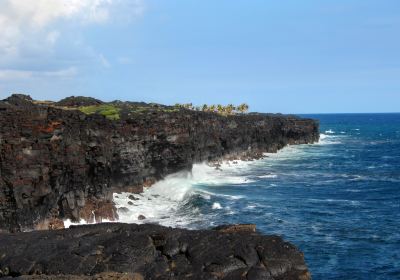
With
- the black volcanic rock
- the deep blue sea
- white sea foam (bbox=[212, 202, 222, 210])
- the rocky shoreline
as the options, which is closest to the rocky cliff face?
the rocky shoreline

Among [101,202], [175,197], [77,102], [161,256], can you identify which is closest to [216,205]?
[175,197]

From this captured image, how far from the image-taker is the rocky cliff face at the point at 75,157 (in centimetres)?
4106

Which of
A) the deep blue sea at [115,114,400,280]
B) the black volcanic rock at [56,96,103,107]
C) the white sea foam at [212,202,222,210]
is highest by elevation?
the black volcanic rock at [56,96,103,107]

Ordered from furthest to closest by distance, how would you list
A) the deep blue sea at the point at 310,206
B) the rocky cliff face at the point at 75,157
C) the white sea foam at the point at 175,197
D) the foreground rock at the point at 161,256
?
the white sea foam at the point at 175,197
the rocky cliff face at the point at 75,157
the deep blue sea at the point at 310,206
the foreground rock at the point at 161,256

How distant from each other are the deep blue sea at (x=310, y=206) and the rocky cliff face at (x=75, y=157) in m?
4.03

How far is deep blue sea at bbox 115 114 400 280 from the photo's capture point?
39625mm

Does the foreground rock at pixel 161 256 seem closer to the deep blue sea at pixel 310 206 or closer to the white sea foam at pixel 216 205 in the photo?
the deep blue sea at pixel 310 206

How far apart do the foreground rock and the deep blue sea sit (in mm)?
13502

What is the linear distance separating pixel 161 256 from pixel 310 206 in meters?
38.8

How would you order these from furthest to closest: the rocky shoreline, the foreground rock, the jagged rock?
the jagged rock, the rocky shoreline, the foreground rock

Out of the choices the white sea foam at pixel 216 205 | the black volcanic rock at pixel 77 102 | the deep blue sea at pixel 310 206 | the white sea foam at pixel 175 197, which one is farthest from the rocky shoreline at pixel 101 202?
the white sea foam at pixel 216 205

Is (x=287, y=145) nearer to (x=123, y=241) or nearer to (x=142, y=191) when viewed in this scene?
(x=142, y=191)

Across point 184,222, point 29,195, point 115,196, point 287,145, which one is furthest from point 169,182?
point 287,145

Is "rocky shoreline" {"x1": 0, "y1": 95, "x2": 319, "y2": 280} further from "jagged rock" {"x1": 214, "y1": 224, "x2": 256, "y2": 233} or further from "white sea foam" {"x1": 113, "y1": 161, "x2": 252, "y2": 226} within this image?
"white sea foam" {"x1": 113, "y1": 161, "x2": 252, "y2": 226}
